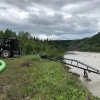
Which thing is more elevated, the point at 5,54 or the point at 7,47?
the point at 7,47

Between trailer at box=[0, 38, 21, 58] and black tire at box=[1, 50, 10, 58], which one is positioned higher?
trailer at box=[0, 38, 21, 58]

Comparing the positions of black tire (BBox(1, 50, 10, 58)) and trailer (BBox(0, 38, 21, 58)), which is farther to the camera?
trailer (BBox(0, 38, 21, 58))

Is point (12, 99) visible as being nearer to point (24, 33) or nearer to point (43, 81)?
point (43, 81)

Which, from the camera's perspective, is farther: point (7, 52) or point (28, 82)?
point (7, 52)

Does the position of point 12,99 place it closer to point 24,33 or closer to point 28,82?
point 28,82

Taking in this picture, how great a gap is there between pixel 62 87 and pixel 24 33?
7359 centimetres

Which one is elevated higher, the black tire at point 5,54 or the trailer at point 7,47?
the trailer at point 7,47

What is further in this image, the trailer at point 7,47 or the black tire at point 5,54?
the trailer at point 7,47

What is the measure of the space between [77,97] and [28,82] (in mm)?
4612

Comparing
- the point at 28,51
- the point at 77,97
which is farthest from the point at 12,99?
the point at 28,51

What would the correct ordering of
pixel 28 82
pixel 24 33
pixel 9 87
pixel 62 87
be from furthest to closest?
1. pixel 24 33
2. pixel 28 82
3. pixel 9 87
4. pixel 62 87

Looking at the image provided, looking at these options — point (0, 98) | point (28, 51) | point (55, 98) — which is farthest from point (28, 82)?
point (28, 51)

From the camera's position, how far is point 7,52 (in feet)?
112

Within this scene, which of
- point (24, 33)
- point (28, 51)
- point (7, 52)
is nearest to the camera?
point (7, 52)
